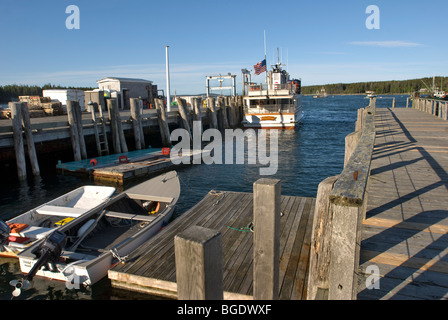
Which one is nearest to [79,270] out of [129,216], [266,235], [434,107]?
[129,216]

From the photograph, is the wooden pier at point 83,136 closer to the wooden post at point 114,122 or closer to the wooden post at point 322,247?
the wooden post at point 114,122

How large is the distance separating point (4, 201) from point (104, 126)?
7190 mm

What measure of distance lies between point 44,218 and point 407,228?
28.3 ft

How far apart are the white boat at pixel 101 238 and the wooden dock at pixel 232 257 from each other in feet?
1.74

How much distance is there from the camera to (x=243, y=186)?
14.0 meters

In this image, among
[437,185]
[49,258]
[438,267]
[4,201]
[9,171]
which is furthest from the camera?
[9,171]


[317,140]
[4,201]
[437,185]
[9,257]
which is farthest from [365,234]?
[317,140]

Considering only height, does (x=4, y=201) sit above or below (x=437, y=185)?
below

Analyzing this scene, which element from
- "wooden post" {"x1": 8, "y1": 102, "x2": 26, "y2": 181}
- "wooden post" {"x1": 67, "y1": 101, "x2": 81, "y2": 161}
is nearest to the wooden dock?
"wooden post" {"x1": 8, "y1": 102, "x2": 26, "y2": 181}

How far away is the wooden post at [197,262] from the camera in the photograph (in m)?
1.59

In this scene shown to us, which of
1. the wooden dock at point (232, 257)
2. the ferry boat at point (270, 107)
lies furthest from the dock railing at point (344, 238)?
the ferry boat at point (270, 107)

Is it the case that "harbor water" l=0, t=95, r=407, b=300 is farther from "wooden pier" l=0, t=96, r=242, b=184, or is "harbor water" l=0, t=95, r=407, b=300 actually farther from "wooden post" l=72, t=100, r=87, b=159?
"wooden post" l=72, t=100, r=87, b=159

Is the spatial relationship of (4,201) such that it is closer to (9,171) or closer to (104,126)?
(9,171)

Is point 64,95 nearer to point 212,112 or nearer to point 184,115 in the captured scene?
point 184,115
